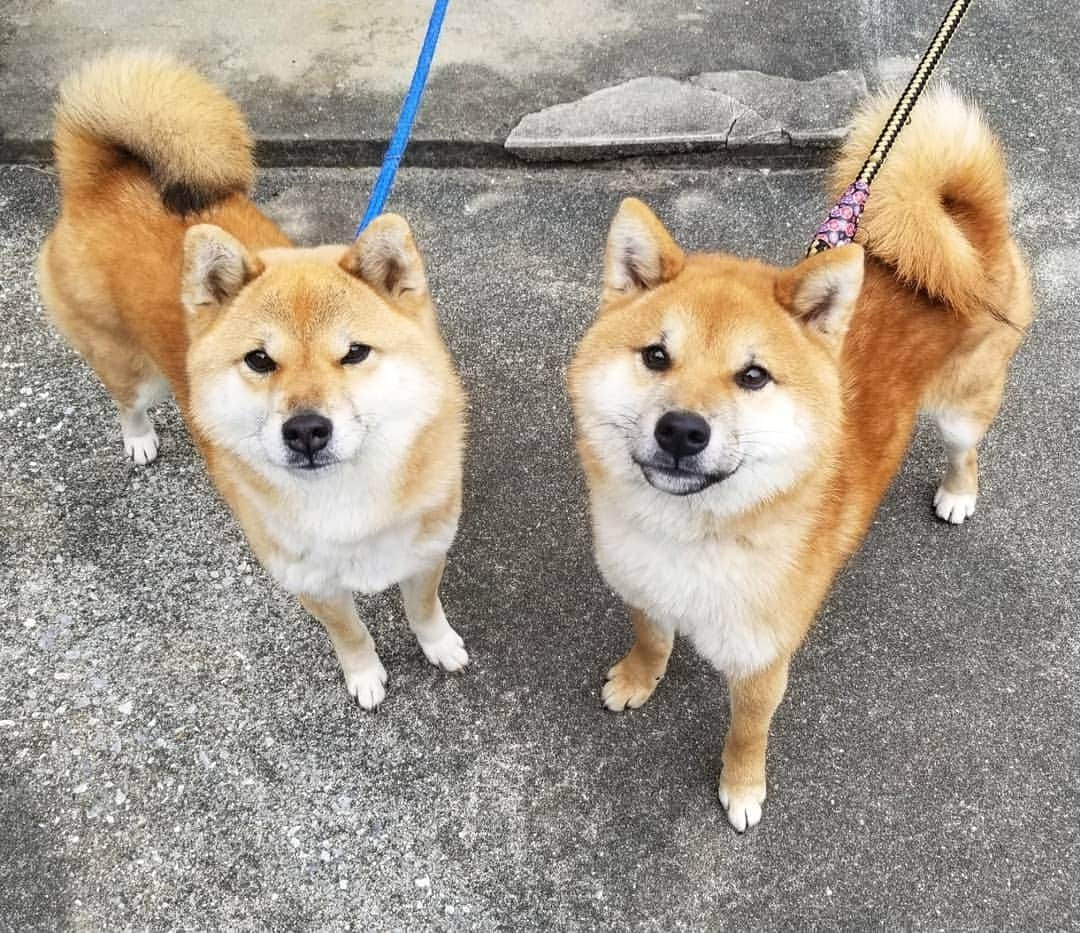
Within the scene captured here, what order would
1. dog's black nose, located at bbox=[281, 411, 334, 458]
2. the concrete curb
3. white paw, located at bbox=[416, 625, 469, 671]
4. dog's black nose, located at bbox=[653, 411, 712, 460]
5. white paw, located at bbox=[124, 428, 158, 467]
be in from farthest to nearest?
the concrete curb → white paw, located at bbox=[124, 428, 158, 467] → white paw, located at bbox=[416, 625, 469, 671] → dog's black nose, located at bbox=[281, 411, 334, 458] → dog's black nose, located at bbox=[653, 411, 712, 460]

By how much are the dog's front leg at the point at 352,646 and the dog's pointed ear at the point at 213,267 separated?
0.88 m

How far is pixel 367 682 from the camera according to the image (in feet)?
9.41

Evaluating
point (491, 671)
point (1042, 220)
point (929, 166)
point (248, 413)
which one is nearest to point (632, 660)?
point (491, 671)

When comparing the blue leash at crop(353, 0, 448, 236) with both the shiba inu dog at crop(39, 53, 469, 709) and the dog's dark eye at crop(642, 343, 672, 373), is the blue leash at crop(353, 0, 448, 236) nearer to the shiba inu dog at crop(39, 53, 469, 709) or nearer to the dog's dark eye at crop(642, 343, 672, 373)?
the shiba inu dog at crop(39, 53, 469, 709)

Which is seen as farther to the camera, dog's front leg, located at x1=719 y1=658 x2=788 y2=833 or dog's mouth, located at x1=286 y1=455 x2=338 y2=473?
dog's front leg, located at x1=719 y1=658 x2=788 y2=833

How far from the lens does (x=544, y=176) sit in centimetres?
455

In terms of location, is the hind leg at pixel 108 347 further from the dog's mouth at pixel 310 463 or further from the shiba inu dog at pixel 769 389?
the shiba inu dog at pixel 769 389

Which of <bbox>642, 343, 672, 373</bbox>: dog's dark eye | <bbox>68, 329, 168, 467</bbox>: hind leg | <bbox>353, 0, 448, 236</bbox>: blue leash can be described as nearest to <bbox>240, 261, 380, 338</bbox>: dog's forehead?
<bbox>353, 0, 448, 236</bbox>: blue leash

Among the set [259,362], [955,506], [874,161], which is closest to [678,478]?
[259,362]

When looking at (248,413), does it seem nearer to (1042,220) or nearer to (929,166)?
(929,166)

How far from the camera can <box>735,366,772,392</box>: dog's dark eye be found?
1.93 meters

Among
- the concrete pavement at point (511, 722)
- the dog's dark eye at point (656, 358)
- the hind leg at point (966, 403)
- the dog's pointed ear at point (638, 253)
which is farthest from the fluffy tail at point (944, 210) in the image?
the concrete pavement at point (511, 722)

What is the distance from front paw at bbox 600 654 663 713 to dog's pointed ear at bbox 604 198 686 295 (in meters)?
1.27

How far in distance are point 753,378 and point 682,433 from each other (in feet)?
0.86
